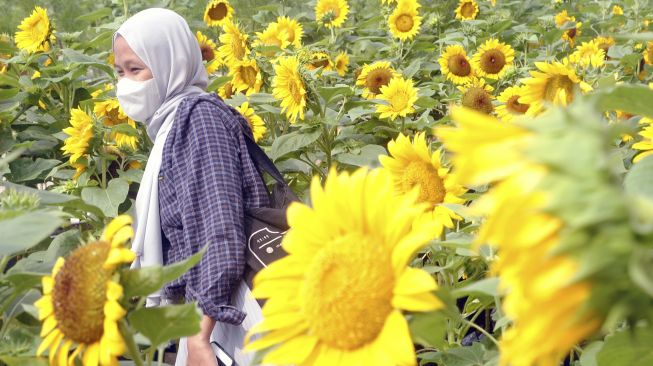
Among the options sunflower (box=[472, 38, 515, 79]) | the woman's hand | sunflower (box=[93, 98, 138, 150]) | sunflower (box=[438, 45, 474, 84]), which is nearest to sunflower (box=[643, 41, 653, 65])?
sunflower (box=[472, 38, 515, 79])

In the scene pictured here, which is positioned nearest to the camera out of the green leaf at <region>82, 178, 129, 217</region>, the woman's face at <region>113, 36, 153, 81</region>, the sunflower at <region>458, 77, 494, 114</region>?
the woman's face at <region>113, 36, 153, 81</region>

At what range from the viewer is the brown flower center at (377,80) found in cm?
223

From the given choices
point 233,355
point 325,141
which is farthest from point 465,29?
point 233,355

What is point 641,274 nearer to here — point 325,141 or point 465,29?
point 325,141

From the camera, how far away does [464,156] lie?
0.36m

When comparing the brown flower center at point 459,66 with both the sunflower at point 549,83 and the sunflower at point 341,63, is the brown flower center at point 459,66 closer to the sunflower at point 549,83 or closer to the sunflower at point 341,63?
the sunflower at point 341,63

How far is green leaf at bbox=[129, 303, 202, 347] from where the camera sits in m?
0.61

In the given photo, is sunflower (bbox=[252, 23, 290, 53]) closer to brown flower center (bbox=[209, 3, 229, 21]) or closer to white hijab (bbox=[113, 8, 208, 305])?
brown flower center (bbox=[209, 3, 229, 21])

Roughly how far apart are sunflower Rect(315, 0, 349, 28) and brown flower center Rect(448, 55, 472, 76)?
72cm

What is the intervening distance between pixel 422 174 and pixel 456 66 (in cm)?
158

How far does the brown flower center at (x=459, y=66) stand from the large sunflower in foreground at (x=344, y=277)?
6.69 feet

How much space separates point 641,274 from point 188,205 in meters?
1.19

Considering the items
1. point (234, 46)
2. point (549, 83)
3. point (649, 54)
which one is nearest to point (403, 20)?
point (234, 46)

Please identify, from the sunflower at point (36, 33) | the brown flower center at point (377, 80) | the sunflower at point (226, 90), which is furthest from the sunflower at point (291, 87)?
the sunflower at point (36, 33)
